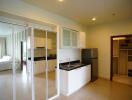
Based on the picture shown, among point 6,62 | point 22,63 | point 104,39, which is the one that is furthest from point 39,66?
point 104,39

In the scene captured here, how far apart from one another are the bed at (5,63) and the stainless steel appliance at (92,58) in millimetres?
3165

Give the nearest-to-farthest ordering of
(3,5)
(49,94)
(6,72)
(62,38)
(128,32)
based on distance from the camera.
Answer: (3,5)
(6,72)
(49,94)
(62,38)
(128,32)

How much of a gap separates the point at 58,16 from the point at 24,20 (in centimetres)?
128

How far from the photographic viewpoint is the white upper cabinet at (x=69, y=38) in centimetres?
357

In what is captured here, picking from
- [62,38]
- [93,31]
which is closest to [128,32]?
[93,31]

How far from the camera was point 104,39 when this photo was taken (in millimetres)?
4961

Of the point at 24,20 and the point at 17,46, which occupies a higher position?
the point at 24,20

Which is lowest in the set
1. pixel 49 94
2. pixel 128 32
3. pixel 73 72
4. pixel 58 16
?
pixel 49 94

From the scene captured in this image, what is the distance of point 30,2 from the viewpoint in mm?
2551

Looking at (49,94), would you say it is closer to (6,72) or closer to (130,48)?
(6,72)

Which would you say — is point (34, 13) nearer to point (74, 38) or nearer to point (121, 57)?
point (74, 38)

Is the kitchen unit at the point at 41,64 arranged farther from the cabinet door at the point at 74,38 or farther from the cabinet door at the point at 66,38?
the cabinet door at the point at 74,38

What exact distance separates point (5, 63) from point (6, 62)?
31mm

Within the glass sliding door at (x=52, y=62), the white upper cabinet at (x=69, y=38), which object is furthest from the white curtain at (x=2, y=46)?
the white upper cabinet at (x=69, y=38)
